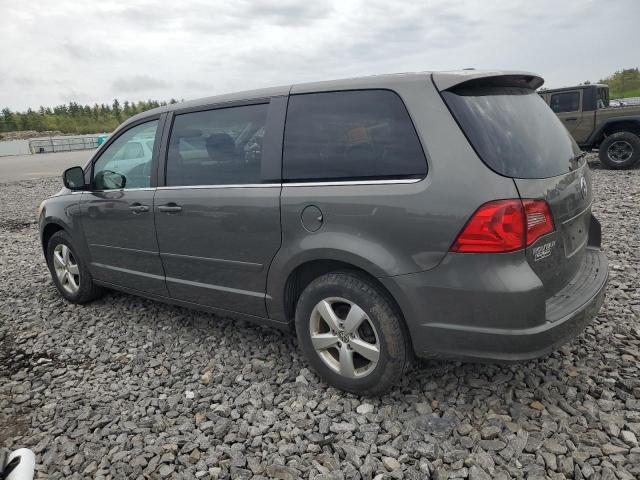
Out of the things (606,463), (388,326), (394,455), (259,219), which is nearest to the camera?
(606,463)

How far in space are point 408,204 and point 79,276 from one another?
134 inches

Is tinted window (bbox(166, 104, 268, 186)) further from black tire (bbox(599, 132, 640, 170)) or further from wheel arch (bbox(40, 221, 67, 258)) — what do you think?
black tire (bbox(599, 132, 640, 170))

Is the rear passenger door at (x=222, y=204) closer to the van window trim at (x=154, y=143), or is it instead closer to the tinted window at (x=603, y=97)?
the van window trim at (x=154, y=143)

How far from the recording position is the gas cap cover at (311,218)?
2623 mm

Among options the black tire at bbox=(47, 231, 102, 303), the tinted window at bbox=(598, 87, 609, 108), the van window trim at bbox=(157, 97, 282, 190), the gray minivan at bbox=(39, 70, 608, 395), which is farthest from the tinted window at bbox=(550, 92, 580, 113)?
the black tire at bbox=(47, 231, 102, 303)

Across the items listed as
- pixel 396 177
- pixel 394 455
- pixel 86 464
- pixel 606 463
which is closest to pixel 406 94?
pixel 396 177

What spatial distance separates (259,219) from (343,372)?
1025mm

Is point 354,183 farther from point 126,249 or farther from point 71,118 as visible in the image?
point 71,118

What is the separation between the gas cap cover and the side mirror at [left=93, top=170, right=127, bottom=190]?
1.88 metres

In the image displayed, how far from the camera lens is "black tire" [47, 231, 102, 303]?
4.34 m

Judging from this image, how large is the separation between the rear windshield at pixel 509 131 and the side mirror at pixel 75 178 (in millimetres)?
3173

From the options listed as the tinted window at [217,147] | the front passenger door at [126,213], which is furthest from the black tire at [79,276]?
the tinted window at [217,147]

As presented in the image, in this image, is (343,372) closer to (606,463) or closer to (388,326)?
(388,326)

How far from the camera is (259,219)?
287 centimetres
